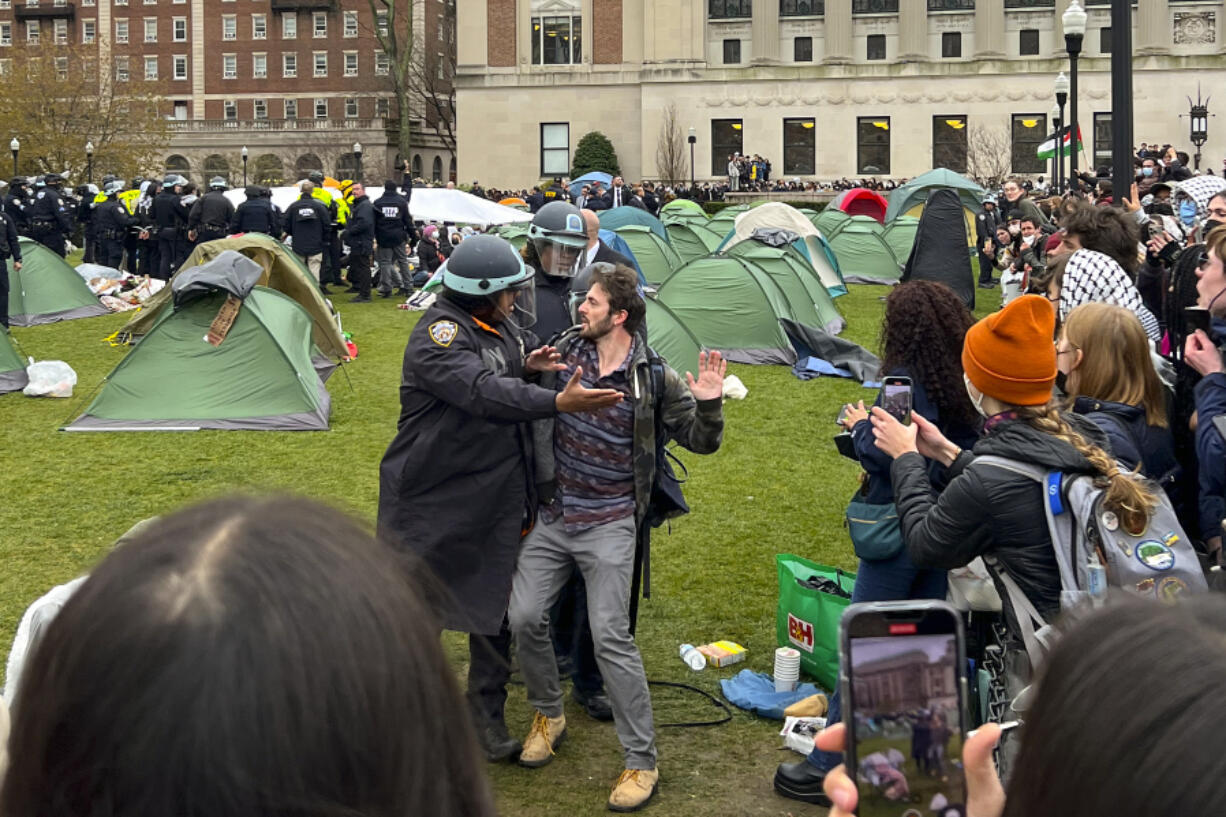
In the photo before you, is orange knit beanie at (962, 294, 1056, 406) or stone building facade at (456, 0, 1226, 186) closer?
orange knit beanie at (962, 294, 1056, 406)

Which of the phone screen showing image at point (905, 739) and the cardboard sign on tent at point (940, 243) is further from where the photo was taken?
the cardboard sign on tent at point (940, 243)

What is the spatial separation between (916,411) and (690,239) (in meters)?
20.9

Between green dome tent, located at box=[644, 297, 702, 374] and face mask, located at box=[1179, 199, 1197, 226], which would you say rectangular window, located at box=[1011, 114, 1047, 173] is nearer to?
green dome tent, located at box=[644, 297, 702, 374]

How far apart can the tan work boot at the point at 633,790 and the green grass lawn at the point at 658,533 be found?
7 cm

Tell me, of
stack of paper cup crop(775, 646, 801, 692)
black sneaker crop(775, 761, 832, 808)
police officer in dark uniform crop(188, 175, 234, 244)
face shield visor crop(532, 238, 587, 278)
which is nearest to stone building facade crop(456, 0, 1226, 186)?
police officer in dark uniform crop(188, 175, 234, 244)

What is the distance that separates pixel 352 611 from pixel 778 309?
1594 centimetres

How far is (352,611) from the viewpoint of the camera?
1.28 metres

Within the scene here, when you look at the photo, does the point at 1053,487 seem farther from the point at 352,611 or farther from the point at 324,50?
the point at 324,50

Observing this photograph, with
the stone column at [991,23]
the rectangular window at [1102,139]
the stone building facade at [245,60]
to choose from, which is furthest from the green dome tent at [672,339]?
the stone building facade at [245,60]

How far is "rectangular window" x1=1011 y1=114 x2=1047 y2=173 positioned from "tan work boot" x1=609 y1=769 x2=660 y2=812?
57.5 m

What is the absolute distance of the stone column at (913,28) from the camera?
200 ft

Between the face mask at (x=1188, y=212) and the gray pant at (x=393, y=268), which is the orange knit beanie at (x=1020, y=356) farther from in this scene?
the gray pant at (x=393, y=268)

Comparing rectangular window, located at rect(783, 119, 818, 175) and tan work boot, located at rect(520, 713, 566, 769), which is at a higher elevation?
rectangular window, located at rect(783, 119, 818, 175)

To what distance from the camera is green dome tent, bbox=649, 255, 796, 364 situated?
1675 cm
